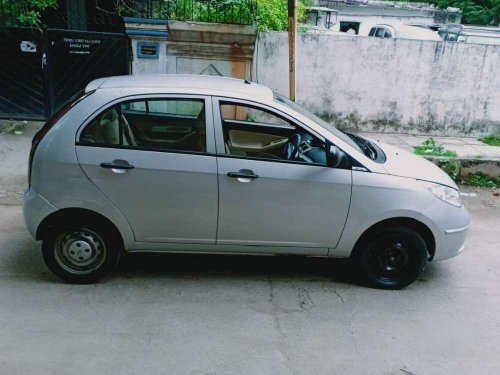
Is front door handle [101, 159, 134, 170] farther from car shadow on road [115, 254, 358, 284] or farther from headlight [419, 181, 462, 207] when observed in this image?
headlight [419, 181, 462, 207]

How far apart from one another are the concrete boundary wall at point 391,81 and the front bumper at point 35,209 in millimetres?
5693

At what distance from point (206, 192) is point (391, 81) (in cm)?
642

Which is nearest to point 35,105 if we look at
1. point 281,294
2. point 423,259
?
point 281,294

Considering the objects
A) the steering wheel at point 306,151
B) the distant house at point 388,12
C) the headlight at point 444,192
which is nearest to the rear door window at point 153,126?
the steering wheel at point 306,151

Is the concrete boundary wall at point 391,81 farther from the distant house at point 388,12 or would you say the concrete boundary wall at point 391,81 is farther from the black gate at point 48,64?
the distant house at point 388,12

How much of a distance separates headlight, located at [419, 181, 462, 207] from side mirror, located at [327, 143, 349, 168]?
712 mm

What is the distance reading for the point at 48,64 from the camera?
8.67m

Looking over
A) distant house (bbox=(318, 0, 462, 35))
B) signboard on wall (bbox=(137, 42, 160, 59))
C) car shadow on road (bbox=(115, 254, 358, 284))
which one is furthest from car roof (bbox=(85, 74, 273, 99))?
distant house (bbox=(318, 0, 462, 35))

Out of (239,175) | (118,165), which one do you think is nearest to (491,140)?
(239,175)

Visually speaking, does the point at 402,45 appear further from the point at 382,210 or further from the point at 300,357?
the point at 300,357

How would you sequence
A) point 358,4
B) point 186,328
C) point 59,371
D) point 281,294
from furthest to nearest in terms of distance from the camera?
1. point 358,4
2. point 281,294
3. point 186,328
4. point 59,371

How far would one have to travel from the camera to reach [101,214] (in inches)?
161

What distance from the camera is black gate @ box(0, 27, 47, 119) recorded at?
337 inches

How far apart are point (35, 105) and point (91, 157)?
5665 millimetres
